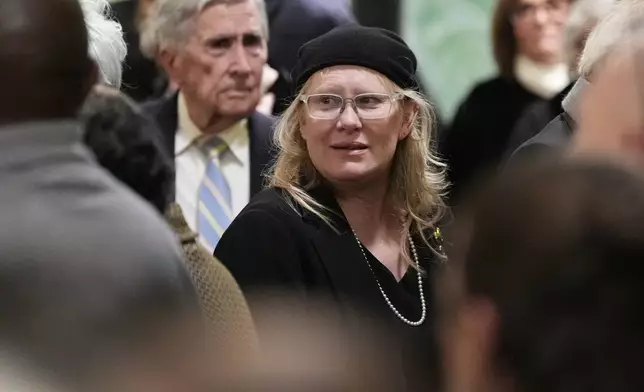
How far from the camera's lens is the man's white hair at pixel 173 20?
3.62m

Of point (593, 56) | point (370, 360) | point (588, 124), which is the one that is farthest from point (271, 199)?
point (370, 360)

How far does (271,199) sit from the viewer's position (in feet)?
8.97

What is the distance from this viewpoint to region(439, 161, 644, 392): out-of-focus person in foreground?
1.10 metres

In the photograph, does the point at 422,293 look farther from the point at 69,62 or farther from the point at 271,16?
the point at 271,16

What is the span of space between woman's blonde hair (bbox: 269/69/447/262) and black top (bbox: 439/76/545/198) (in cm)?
110

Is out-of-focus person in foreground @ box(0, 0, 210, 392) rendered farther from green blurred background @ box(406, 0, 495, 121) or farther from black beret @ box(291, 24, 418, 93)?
green blurred background @ box(406, 0, 495, 121)

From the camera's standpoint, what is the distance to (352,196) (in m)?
2.86

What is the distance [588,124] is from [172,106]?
6.10 feet

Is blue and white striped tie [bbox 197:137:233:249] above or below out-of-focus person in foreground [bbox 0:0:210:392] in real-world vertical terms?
below

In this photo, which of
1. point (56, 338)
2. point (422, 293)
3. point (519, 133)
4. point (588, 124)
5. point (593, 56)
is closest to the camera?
point (56, 338)

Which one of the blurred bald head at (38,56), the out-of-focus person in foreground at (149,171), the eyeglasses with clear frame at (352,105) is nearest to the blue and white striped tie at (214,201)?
the eyeglasses with clear frame at (352,105)

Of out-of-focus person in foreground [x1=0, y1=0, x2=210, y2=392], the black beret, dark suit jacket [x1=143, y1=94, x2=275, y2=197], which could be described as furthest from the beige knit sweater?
dark suit jacket [x1=143, y1=94, x2=275, y2=197]

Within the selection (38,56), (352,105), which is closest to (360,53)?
(352,105)

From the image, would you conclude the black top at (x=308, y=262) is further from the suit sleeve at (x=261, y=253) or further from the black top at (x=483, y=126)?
the black top at (x=483, y=126)
